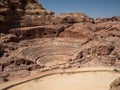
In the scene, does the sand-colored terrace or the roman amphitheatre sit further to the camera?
the roman amphitheatre

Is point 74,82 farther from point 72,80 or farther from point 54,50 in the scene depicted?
point 54,50

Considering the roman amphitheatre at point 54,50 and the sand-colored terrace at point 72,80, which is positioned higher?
the roman amphitheatre at point 54,50

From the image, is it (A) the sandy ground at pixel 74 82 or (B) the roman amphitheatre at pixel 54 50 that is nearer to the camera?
(A) the sandy ground at pixel 74 82

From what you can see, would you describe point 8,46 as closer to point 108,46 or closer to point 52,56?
point 52,56

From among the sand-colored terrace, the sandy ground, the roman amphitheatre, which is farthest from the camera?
the roman amphitheatre

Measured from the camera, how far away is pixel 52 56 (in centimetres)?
3359

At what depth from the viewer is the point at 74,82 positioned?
898 inches

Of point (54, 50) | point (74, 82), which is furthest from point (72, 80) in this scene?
point (54, 50)

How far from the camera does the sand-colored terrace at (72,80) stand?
21516 mm

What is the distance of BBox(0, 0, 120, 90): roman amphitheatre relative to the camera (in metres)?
23.0

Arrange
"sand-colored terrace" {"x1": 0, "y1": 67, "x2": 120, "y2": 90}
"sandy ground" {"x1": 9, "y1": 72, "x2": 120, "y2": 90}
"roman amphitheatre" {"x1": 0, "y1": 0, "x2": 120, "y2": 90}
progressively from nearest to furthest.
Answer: "sandy ground" {"x1": 9, "y1": 72, "x2": 120, "y2": 90} < "sand-colored terrace" {"x1": 0, "y1": 67, "x2": 120, "y2": 90} < "roman amphitheatre" {"x1": 0, "y1": 0, "x2": 120, "y2": 90}

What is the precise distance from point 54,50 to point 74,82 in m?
13.1

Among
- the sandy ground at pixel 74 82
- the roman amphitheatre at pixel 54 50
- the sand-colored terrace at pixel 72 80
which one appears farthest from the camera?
the roman amphitheatre at pixel 54 50

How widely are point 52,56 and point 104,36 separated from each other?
1083 cm
